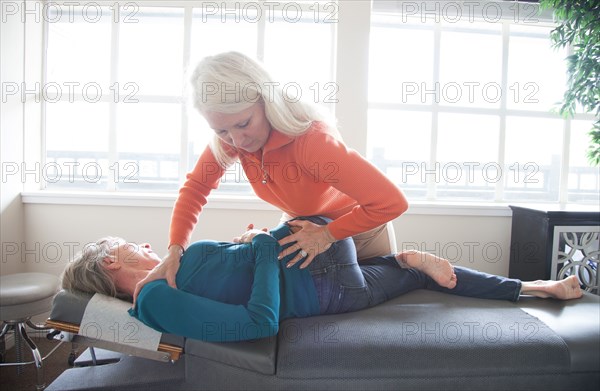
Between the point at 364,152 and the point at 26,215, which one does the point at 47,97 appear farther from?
the point at 364,152

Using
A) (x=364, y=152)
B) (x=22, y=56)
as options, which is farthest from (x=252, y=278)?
(x=22, y=56)

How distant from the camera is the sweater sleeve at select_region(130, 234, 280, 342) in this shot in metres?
1.16

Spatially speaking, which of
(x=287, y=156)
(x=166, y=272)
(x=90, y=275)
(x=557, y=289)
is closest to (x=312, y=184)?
(x=287, y=156)

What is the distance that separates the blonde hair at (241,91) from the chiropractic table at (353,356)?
715mm

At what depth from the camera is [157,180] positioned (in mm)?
2969

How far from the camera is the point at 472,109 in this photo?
3.13 metres

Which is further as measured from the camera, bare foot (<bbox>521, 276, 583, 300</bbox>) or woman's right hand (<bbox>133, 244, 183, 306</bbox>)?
bare foot (<bbox>521, 276, 583, 300</bbox>)

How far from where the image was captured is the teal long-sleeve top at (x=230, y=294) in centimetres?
116

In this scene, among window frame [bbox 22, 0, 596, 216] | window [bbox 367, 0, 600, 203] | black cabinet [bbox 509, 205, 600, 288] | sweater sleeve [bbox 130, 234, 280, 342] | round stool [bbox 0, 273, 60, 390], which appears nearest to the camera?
sweater sleeve [bbox 130, 234, 280, 342]

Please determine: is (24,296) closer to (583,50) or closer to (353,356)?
(353,356)

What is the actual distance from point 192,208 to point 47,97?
6.53 feet

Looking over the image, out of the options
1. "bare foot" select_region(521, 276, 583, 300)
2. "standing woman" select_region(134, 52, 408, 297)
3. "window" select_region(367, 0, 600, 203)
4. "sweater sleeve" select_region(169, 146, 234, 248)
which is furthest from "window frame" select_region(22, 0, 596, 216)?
"bare foot" select_region(521, 276, 583, 300)

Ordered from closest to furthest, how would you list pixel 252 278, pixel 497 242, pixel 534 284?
pixel 252 278 < pixel 534 284 < pixel 497 242

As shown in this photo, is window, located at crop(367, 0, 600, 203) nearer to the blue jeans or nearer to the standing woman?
the blue jeans
